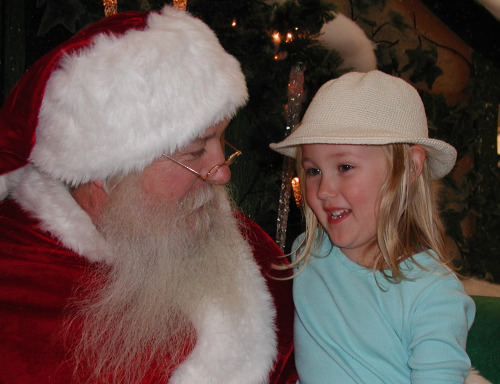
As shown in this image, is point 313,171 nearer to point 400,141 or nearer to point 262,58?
point 400,141

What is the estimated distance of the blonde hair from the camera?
1604 mm

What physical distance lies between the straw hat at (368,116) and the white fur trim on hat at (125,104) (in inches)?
12.6

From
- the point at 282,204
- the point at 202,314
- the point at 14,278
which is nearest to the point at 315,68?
the point at 282,204

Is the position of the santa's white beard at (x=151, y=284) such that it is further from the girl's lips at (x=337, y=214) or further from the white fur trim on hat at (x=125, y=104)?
the girl's lips at (x=337, y=214)

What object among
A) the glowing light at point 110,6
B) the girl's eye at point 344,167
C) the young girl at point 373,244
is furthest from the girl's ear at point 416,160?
the glowing light at point 110,6

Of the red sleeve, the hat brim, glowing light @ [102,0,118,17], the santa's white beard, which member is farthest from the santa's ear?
glowing light @ [102,0,118,17]

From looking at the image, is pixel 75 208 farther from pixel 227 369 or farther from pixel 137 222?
pixel 227 369

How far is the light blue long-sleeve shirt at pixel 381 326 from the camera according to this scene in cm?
137

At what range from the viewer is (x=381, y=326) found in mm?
1506

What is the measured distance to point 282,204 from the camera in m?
2.49

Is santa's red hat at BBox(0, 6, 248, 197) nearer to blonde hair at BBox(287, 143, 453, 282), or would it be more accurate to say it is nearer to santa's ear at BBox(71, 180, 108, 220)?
santa's ear at BBox(71, 180, 108, 220)

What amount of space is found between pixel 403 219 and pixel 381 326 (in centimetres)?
40

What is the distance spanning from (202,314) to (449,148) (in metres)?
0.96

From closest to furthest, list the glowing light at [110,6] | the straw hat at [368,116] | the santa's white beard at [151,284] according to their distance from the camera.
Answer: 1. the santa's white beard at [151,284]
2. the straw hat at [368,116]
3. the glowing light at [110,6]
